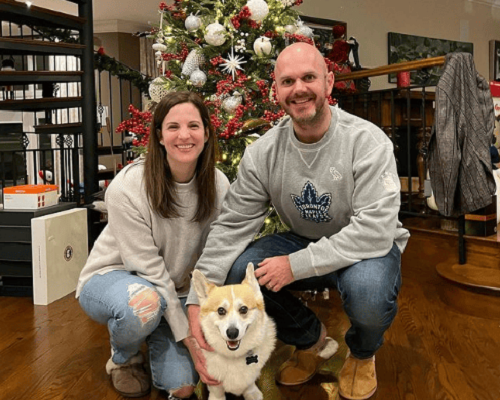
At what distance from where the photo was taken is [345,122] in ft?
5.80

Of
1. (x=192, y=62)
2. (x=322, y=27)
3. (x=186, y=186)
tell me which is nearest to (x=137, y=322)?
(x=186, y=186)

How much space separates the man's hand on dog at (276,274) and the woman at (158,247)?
0.91 feet

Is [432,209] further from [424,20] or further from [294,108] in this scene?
[424,20]

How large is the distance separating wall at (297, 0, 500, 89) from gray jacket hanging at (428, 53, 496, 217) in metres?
2.57

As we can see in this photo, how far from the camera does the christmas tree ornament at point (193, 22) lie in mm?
2971

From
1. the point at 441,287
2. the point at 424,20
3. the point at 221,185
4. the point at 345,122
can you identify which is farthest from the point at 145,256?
the point at 424,20

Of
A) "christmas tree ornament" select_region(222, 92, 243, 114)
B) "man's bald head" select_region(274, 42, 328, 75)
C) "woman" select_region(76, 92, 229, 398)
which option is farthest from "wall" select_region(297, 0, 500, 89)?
"woman" select_region(76, 92, 229, 398)

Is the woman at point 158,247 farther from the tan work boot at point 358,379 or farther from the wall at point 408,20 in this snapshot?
the wall at point 408,20

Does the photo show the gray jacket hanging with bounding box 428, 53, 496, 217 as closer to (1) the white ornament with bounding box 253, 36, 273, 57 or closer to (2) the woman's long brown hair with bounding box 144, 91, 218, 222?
(1) the white ornament with bounding box 253, 36, 273, 57

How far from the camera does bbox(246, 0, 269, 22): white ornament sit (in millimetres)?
2908

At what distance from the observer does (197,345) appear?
5.23 ft

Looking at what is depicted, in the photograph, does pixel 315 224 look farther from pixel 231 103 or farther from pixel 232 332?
pixel 231 103

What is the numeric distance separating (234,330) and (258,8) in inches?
78.9

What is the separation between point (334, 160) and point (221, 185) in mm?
409
